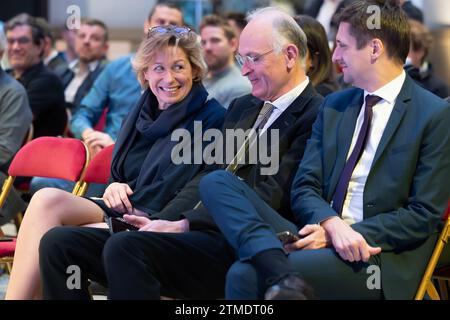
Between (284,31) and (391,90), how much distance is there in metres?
0.64

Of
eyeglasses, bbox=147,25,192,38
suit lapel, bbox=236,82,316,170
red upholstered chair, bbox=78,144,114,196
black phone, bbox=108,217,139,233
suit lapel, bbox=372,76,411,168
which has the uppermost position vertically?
eyeglasses, bbox=147,25,192,38

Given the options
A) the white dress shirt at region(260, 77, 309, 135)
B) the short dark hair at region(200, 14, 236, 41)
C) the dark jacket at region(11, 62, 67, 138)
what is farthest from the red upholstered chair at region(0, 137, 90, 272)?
the short dark hair at region(200, 14, 236, 41)

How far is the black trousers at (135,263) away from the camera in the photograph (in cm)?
379

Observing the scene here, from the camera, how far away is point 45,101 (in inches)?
286

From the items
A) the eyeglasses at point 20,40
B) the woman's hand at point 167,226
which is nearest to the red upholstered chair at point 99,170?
the woman's hand at point 167,226

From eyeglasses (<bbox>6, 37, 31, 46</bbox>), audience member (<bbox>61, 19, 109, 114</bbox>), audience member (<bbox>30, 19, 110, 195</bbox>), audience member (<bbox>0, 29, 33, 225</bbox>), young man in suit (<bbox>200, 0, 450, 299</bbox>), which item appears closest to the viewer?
young man in suit (<bbox>200, 0, 450, 299</bbox>)

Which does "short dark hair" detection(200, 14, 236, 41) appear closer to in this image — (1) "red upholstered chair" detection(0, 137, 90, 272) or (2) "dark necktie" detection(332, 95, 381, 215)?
(1) "red upholstered chair" detection(0, 137, 90, 272)

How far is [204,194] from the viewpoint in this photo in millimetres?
3854

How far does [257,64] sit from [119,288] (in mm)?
1264

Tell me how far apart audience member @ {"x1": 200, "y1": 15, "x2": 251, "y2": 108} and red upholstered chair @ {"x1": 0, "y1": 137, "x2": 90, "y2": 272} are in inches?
56.8

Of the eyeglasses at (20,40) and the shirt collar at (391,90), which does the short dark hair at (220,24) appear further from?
the shirt collar at (391,90)

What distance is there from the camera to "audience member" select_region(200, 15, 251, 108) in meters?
6.63

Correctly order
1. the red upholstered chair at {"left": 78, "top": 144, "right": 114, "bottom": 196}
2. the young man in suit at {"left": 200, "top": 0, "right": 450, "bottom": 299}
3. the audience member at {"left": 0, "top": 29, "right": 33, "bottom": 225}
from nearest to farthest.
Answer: the young man in suit at {"left": 200, "top": 0, "right": 450, "bottom": 299}
the red upholstered chair at {"left": 78, "top": 144, "right": 114, "bottom": 196}
the audience member at {"left": 0, "top": 29, "right": 33, "bottom": 225}

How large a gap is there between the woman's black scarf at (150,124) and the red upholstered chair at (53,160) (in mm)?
524
